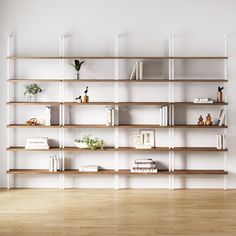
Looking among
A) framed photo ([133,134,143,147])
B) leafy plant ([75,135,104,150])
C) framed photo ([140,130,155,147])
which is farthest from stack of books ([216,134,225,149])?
leafy plant ([75,135,104,150])

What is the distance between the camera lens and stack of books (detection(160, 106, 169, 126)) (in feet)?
21.4

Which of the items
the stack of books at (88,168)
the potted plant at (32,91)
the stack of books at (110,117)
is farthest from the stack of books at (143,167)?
the potted plant at (32,91)

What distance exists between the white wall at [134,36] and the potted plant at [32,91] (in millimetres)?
143

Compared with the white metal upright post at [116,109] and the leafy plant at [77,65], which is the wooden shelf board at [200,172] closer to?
the white metal upright post at [116,109]

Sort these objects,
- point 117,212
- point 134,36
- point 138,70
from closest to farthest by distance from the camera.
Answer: point 117,212, point 138,70, point 134,36

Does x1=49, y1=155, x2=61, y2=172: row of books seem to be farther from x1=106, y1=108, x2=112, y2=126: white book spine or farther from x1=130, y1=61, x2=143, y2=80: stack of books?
x1=130, y1=61, x2=143, y2=80: stack of books

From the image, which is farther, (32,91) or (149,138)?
(149,138)

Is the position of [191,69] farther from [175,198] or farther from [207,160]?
[175,198]

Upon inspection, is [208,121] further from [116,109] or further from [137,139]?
[116,109]

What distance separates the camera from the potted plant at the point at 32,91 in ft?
21.6

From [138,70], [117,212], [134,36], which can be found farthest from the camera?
[134,36]

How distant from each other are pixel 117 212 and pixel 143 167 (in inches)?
52.7

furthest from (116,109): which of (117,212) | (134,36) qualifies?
(117,212)

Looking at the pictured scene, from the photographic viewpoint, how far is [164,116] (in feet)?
21.5
